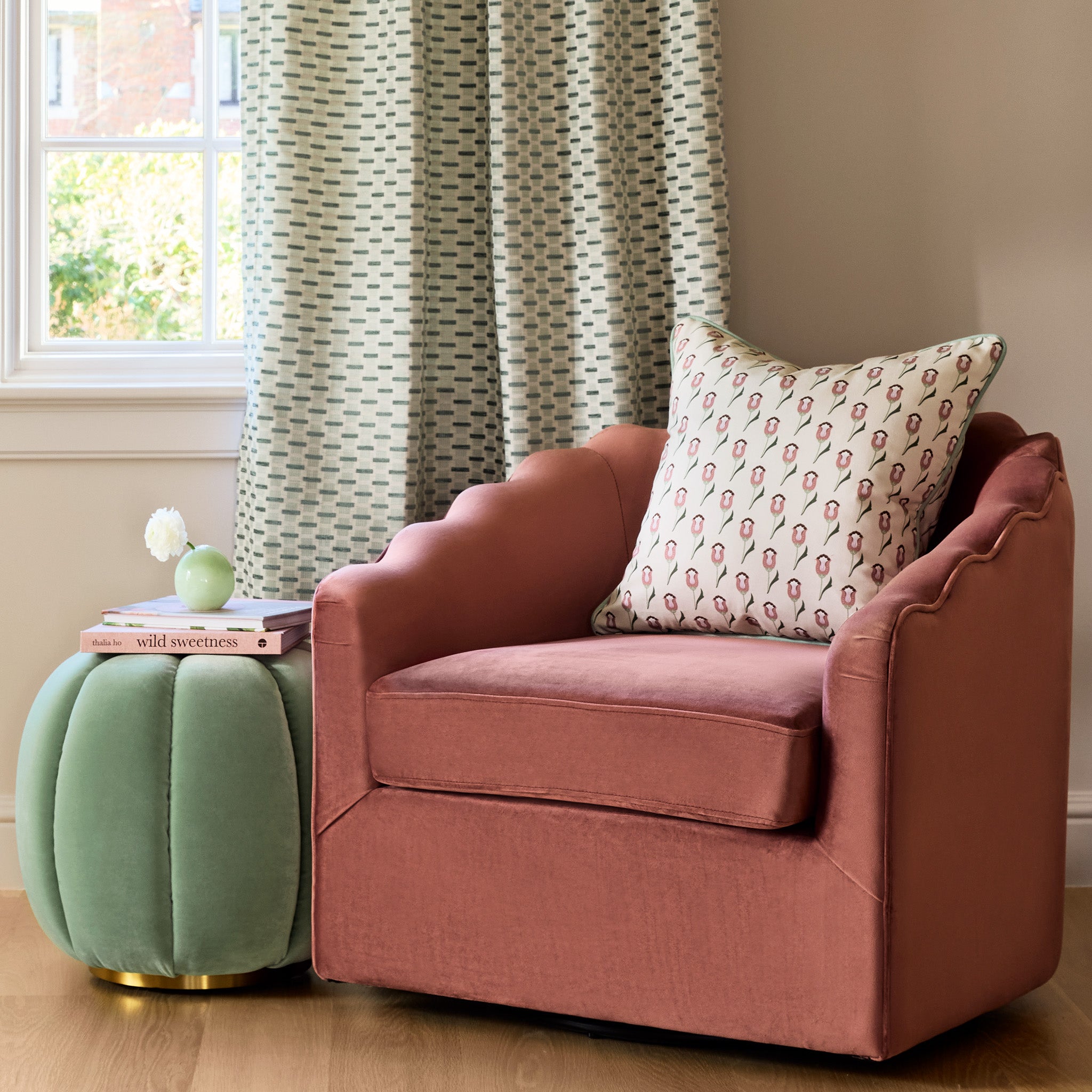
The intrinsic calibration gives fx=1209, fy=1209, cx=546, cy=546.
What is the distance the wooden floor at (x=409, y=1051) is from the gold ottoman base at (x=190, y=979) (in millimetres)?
15

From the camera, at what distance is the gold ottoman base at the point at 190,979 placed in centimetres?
170

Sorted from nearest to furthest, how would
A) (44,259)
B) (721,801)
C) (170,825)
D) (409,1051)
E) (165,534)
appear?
1. (721,801)
2. (409,1051)
3. (170,825)
4. (165,534)
5. (44,259)

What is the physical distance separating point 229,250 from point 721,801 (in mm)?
1662

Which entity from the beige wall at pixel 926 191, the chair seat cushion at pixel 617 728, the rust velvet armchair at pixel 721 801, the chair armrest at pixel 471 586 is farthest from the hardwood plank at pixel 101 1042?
the beige wall at pixel 926 191

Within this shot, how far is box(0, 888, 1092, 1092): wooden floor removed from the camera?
1.43 m

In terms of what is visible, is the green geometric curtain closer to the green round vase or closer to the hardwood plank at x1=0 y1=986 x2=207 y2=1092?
the green round vase

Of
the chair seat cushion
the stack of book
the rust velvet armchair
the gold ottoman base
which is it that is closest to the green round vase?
the stack of book

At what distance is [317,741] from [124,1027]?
1.48ft

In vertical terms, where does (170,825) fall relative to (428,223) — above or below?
below

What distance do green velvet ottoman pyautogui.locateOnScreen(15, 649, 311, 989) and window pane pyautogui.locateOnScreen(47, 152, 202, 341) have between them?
3.34 ft

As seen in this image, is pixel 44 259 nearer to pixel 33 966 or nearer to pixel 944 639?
pixel 33 966

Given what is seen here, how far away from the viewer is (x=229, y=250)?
97.3 inches

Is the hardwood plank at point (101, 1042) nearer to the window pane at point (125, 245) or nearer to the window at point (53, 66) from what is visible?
the window pane at point (125, 245)

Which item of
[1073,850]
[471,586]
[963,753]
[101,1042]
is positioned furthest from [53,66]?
[1073,850]
